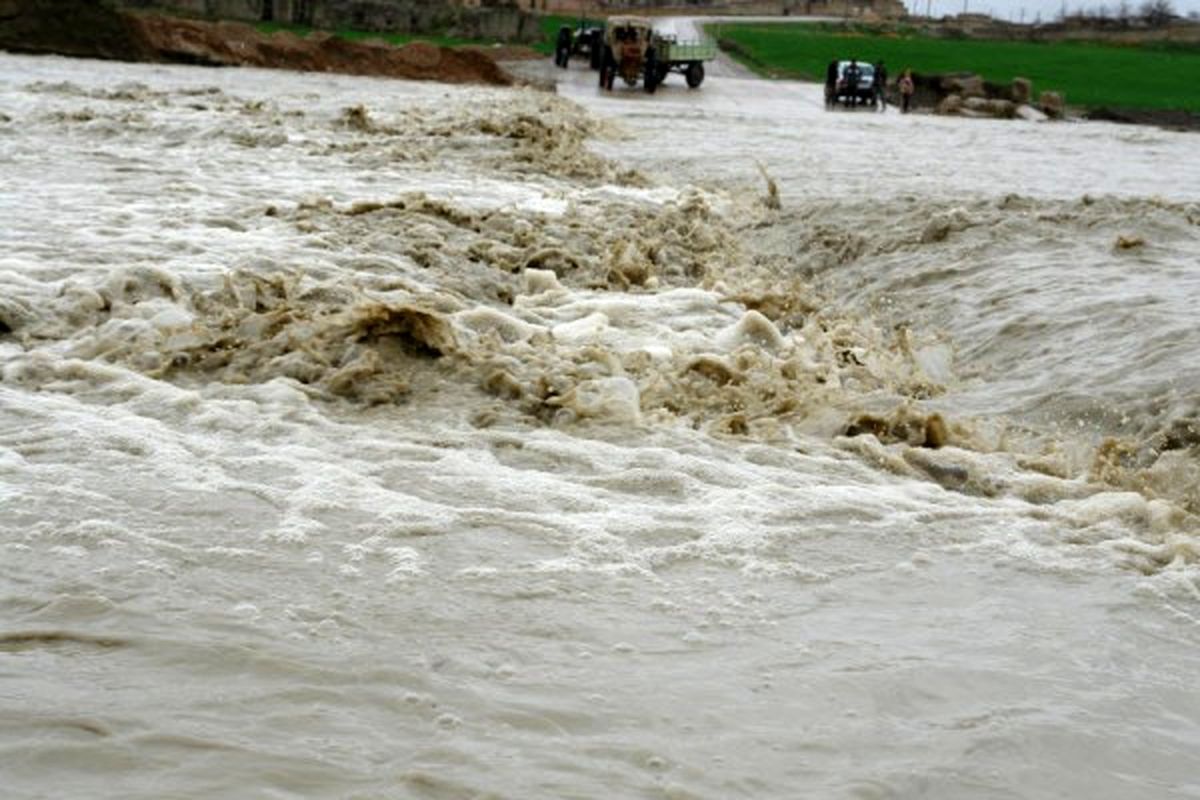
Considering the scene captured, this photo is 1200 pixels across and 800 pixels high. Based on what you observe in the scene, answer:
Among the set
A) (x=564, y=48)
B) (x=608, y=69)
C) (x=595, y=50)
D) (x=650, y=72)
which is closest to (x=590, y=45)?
(x=595, y=50)

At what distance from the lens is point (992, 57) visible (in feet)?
206

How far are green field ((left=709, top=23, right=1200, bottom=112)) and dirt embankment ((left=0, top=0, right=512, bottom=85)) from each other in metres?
16.6

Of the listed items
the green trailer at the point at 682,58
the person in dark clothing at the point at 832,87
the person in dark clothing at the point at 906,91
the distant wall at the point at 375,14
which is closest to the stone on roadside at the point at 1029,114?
the person in dark clothing at the point at 906,91

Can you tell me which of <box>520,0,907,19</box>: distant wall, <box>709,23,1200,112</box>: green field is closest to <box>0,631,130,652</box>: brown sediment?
<box>709,23,1200,112</box>: green field

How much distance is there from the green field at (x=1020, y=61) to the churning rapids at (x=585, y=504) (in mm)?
36513

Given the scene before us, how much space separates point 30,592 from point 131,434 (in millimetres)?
1501

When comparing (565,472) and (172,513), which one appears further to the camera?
(565,472)

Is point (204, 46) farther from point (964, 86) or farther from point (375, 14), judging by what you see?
point (375, 14)

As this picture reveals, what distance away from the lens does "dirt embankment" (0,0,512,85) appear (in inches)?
1347

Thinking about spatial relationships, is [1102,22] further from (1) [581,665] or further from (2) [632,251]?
(1) [581,665]

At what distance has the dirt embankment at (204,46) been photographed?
34219 millimetres

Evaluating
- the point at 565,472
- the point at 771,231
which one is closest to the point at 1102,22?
the point at 771,231

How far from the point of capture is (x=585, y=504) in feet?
14.0

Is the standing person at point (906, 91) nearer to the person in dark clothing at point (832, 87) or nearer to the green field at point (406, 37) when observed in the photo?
the person in dark clothing at point (832, 87)
